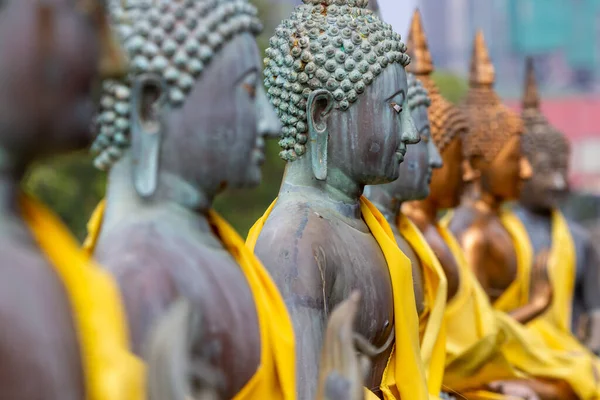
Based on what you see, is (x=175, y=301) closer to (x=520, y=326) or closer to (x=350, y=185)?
(x=350, y=185)

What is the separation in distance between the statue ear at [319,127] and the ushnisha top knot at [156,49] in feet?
4.30

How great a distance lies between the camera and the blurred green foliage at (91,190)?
20970mm

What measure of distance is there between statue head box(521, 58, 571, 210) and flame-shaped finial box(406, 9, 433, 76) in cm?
236

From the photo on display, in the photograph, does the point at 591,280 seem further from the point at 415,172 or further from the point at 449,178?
the point at 415,172

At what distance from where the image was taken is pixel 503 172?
27.1 ft

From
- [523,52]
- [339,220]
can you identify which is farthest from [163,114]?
[523,52]

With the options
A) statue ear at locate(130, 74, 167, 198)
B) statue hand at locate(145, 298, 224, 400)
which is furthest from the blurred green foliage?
statue hand at locate(145, 298, 224, 400)

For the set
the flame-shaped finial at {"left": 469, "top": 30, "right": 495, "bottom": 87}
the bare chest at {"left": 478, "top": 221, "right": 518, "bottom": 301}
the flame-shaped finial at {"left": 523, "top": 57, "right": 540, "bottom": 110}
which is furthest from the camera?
the flame-shaped finial at {"left": 523, "top": 57, "right": 540, "bottom": 110}

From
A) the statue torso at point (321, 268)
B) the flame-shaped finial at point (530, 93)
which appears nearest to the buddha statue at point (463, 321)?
the statue torso at point (321, 268)

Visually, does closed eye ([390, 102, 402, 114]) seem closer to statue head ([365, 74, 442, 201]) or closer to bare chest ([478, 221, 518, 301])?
statue head ([365, 74, 442, 201])

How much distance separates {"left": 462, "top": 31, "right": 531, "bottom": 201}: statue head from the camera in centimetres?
821

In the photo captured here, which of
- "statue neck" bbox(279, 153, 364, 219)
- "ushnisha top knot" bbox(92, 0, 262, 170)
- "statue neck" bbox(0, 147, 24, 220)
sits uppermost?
"ushnisha top knot" bbox(92, 0, 262, 170)

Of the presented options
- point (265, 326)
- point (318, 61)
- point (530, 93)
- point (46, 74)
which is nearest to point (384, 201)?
point (318, 61)

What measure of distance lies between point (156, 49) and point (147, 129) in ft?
0.62
